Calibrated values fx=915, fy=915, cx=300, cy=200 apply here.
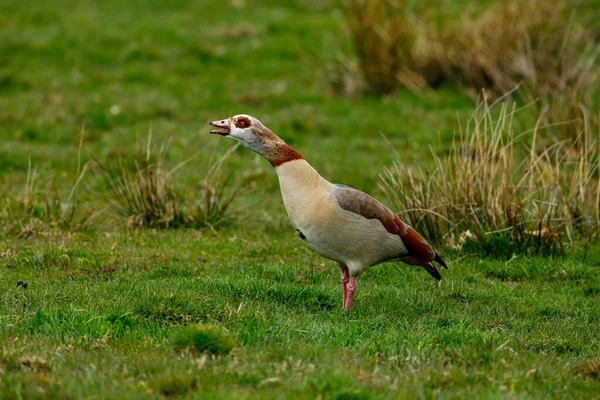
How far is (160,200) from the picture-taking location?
1076cm

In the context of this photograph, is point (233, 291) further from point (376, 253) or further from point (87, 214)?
point (87, 214)

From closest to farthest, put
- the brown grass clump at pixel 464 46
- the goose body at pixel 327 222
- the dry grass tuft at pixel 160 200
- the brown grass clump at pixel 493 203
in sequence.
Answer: the goose body at pixel 327 222, the brown grass clump at pixel 493 203, the dry grass tuft at pixel 160 200, the brown grass clump at pixel 464 46

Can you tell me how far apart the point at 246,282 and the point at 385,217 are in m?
1.35

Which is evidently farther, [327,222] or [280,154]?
[280,154]

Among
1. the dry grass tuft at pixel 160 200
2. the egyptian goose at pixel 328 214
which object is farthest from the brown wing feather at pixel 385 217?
the dry grass tuft at pixel 160 200

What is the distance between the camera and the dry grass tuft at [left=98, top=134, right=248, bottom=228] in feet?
35.1

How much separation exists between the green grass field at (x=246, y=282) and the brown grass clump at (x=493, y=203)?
0.32m

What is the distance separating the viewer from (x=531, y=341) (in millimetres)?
6934

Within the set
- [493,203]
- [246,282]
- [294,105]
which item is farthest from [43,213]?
[294,105]

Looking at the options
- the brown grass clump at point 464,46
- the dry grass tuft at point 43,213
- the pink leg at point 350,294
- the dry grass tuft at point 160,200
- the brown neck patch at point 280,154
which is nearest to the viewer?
the brown neck patch at point 280,154

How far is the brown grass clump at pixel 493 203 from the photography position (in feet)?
32.3

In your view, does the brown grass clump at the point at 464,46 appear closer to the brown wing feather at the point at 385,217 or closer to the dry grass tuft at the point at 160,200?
the dry grass tuft at the point at 160,200

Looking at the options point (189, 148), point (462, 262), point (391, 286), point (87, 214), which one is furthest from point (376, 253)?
point (189, 148)

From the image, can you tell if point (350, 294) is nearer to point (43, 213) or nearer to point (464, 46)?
point (43, 213)
